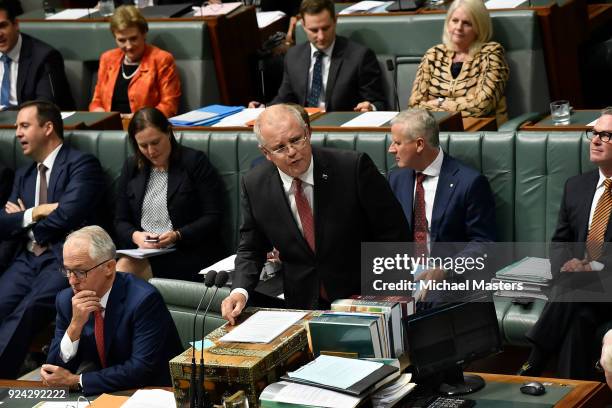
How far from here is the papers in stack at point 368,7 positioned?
702 cm

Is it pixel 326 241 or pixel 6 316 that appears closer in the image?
pixel 326 241

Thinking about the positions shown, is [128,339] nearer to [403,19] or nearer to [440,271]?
[440,271]

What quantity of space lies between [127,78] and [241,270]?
303 cm

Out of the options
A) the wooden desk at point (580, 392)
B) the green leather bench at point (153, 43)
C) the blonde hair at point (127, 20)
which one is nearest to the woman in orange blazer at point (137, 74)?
the blonde hair at point (127, 20)

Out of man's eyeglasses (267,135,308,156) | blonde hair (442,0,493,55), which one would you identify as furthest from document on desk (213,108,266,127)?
man's eyeglasses (267,135,308,156)

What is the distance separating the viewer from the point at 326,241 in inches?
165

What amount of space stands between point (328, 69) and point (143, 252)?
171 cm

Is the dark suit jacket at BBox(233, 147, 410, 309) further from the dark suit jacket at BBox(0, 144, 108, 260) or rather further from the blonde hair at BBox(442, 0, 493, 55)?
the blonde hair at BBox(442, 0, 493, 55)

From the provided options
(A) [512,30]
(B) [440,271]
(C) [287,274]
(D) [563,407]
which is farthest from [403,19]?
(D) [563,407]

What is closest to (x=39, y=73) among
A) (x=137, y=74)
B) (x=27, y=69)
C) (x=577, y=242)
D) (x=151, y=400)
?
(x=27, y=69)

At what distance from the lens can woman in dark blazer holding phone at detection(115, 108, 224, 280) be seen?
552cm

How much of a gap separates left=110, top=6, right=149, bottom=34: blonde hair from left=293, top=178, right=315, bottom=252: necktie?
284cm

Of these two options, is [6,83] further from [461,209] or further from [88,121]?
[461,209]

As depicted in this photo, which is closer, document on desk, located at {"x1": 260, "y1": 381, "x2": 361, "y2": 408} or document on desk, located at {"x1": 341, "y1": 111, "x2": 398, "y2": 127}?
document on desk, located at {"x1": 260, "y1": 381, "x2": 361, "y2": 408}
